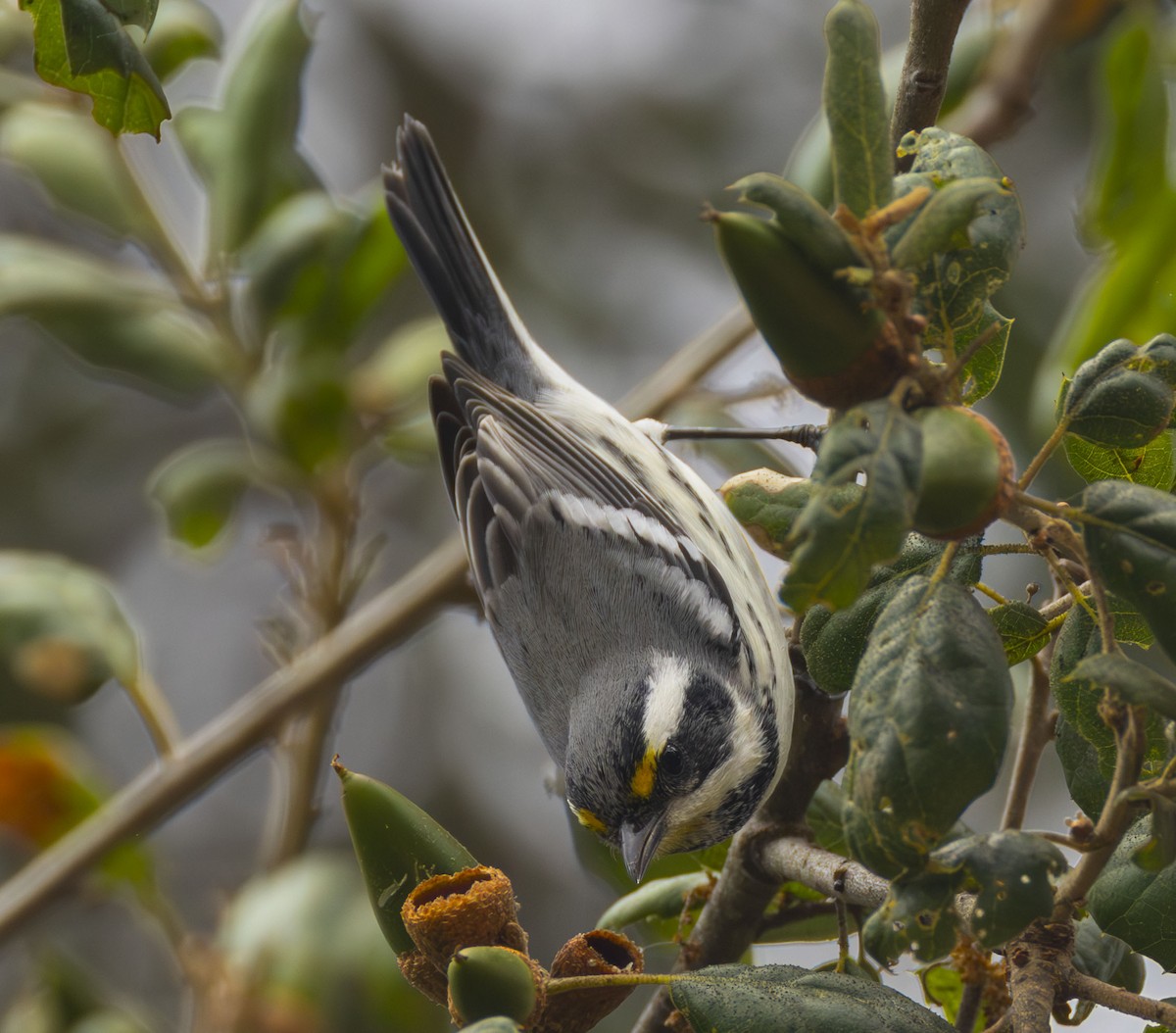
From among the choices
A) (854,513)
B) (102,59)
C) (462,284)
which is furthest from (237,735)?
(854,513)

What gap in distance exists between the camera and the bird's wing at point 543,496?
2.71 metres

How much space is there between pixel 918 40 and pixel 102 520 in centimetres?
560

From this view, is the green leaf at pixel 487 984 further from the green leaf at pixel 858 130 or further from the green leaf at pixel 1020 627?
the green leaf at pixel 858 130

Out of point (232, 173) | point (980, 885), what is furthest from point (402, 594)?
point (980, 885)

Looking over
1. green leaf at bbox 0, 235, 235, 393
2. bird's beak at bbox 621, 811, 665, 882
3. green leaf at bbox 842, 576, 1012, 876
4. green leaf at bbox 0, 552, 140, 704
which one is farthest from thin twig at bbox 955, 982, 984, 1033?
green leaf at bbox 0, 235, 235, 393

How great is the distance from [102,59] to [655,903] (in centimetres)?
124

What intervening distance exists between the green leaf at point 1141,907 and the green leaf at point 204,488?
2080mm

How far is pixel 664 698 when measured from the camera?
98.0 inches

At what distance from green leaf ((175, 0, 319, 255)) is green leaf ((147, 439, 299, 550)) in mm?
504

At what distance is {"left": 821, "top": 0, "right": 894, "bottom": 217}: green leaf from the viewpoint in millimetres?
1067

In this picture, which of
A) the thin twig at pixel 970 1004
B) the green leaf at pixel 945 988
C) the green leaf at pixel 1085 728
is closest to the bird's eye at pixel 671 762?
the green leaf at pixel 945 988

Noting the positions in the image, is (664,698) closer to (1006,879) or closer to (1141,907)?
(1141,907)

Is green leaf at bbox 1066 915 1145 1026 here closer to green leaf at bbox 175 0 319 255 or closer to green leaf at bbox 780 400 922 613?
green leaf at bbox 780 400 922 613

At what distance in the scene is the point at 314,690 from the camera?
96.3 inches
